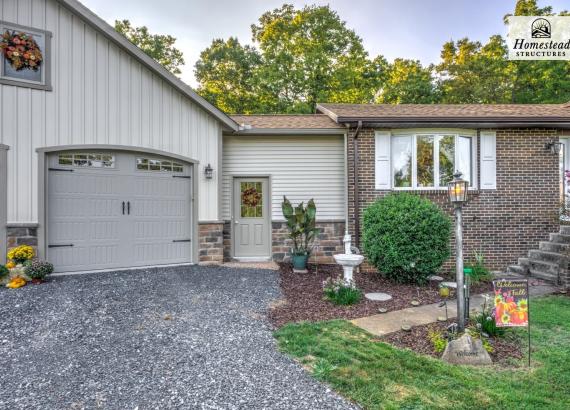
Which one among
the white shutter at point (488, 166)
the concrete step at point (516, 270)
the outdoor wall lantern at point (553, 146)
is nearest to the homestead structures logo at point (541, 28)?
the outdoor wall lantern at point (553, 146)

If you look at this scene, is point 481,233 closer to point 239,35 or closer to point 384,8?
point 384,8

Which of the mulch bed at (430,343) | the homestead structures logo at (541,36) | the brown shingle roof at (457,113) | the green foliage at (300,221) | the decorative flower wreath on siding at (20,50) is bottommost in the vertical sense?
the mulch bed at (430,343)

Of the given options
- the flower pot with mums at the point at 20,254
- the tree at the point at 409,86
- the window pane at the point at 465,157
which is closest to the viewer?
the flower pot with mums at the point at 20,254

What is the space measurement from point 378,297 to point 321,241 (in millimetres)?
2836

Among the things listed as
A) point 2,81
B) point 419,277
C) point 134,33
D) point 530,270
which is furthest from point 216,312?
point 134,33

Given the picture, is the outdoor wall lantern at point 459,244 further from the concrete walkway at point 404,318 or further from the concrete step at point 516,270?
the concrete step at point 516,270

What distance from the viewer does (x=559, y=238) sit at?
723cm

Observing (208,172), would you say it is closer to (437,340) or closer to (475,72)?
(437,340)

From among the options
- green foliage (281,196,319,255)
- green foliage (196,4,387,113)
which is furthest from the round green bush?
green foliage (196,4,387,113)

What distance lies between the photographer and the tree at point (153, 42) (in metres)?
20.4

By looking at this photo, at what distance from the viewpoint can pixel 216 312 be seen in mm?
4453

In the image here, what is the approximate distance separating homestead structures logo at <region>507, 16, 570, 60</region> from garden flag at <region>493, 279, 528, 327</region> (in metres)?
10.7

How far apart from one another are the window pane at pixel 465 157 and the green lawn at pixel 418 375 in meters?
4.55

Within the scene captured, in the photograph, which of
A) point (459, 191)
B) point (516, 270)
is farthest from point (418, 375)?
point (516, 270)
